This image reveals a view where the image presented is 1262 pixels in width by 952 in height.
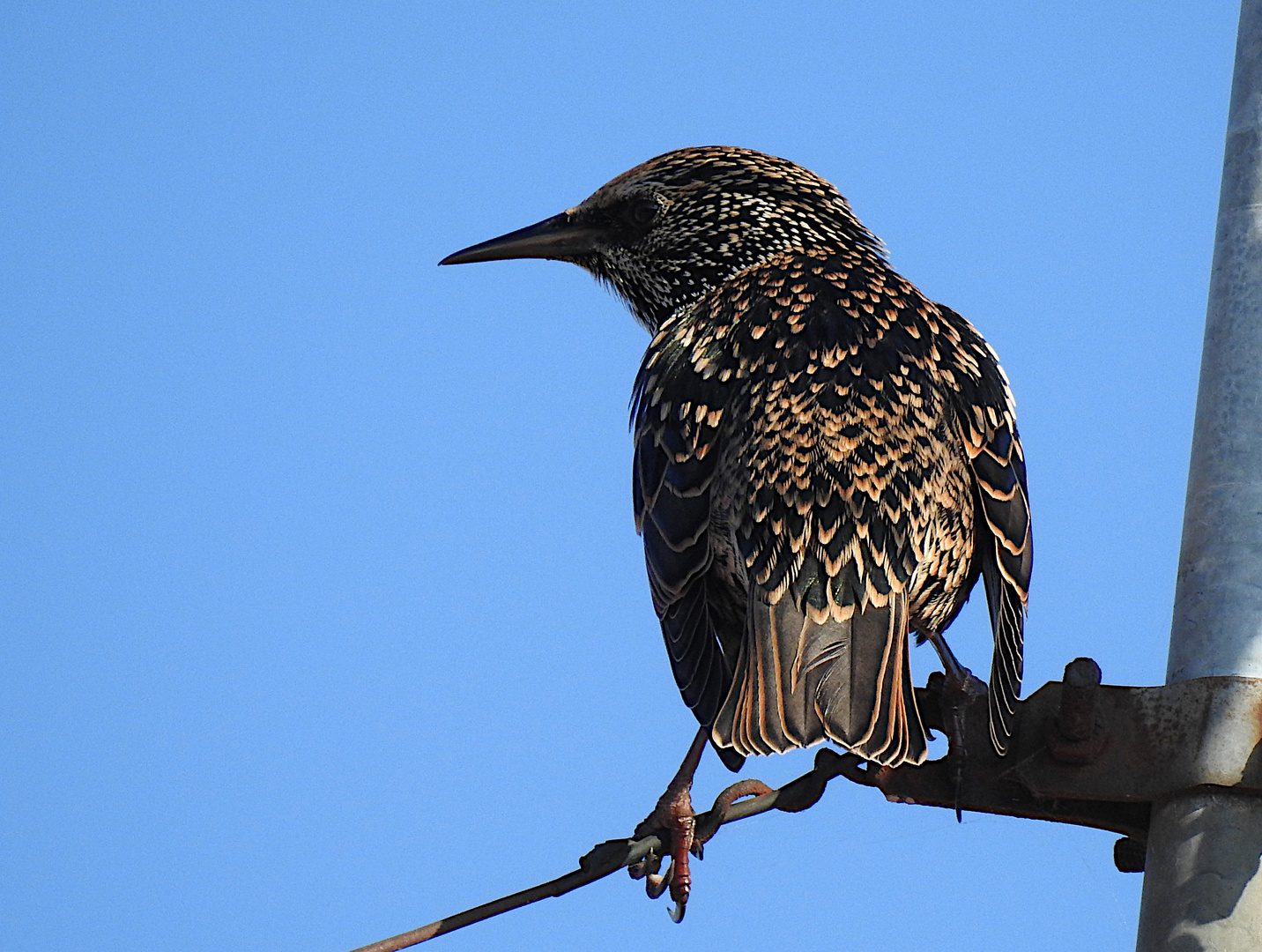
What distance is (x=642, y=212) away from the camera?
559 centimetres

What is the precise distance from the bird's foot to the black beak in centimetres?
233

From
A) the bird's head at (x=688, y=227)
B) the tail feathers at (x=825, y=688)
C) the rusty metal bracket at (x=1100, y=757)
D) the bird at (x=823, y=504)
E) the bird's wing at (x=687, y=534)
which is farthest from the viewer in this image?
the bird's head at (x=688, y=227)

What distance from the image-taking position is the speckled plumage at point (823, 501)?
141 inches

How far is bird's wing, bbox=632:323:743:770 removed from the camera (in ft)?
13.0

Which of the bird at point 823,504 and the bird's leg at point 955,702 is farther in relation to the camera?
the bird at point 823,504

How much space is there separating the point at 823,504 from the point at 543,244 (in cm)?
217

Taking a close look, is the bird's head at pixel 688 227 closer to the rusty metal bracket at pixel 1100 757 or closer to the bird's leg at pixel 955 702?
the bird's leg at pixel 955 702

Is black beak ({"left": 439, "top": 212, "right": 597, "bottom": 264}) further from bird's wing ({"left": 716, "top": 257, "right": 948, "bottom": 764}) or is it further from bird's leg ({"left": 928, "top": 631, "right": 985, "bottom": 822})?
bird's leg ({"left": 928, "top": 631, "right": 985, "bottom": 822})

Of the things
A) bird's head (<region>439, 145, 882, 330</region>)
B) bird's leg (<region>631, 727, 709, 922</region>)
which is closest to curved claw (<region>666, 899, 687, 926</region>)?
bird's leg (<region>631, 727, 709, 922</region>)

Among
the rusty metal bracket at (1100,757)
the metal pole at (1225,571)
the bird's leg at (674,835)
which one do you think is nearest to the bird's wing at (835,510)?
the rusty metal bracket at (1100,757)

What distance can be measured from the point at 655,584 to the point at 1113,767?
1.42 m

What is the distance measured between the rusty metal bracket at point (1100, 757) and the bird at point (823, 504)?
0.28 feet

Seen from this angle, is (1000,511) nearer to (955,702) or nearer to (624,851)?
(955,702)

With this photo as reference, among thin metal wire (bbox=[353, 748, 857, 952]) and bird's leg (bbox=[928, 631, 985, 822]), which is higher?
bird's leg (bbox=[928, 631, 985, 822])
